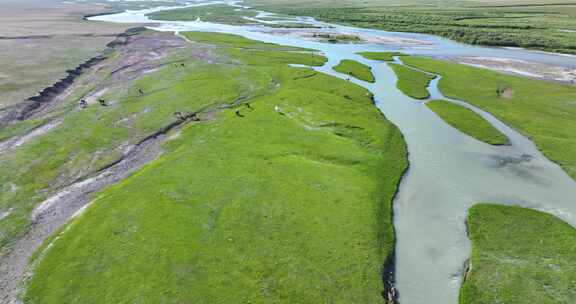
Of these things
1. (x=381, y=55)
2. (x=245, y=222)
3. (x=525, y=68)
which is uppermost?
(x=525, y=68)

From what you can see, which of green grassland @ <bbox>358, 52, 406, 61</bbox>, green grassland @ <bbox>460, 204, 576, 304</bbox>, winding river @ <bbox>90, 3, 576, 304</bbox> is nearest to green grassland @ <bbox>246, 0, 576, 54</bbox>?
green grassland @ <bbox>358, 52, 406, 61</bbox>

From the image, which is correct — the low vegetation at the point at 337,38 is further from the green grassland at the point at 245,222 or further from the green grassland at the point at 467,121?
the green grassland at the point at 245,222

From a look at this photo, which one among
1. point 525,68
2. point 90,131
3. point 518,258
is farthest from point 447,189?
point 525,68

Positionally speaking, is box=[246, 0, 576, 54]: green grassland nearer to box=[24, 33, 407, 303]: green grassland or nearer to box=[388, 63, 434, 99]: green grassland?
box=[388, 63, 434, 99]: green grassland

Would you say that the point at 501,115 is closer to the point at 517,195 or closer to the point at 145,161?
the point at 517,195

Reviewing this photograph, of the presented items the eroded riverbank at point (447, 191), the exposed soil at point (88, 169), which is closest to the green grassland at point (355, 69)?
the eroded riverbank at point (447, 191)

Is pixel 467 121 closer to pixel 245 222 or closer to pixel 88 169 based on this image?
pixel 245 222

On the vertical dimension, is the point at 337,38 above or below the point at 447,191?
above
